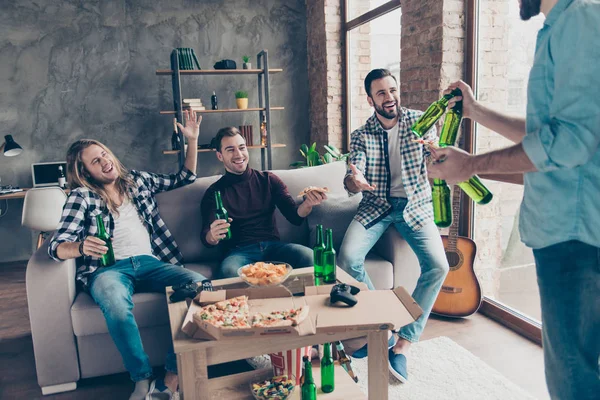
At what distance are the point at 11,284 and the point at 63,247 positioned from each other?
228 centimetres

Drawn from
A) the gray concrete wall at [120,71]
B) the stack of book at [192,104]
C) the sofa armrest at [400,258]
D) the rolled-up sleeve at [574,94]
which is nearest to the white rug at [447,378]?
the sofa armrest at [400,258]

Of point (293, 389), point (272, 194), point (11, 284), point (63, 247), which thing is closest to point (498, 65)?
point (272, 194)

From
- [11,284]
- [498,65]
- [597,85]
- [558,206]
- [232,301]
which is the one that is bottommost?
[11,284]

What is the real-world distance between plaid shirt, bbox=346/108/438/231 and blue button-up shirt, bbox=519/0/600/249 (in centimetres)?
125

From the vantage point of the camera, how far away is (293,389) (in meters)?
1.67

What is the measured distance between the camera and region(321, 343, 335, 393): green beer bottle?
170 cm

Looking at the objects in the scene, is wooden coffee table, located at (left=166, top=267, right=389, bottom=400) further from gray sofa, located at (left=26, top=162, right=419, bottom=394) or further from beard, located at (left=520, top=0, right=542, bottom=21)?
beard, located at (left=520, top=0, right=542, bottom=21)

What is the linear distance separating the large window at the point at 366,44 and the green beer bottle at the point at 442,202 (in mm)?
2170

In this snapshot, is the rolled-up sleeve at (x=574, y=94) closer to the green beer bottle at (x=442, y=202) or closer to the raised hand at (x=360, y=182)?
the green beer bottle at (x=442, y=202)

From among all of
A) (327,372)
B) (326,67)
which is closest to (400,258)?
(327,372)

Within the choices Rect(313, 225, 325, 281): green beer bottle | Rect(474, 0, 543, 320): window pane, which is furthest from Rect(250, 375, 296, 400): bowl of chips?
Rect(474, 0, 543, 320): window pane

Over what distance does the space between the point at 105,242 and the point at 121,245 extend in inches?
9.9

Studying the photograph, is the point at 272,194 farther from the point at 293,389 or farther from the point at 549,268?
the point at 549,268

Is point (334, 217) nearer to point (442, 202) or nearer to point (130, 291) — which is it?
point (442, 202)
